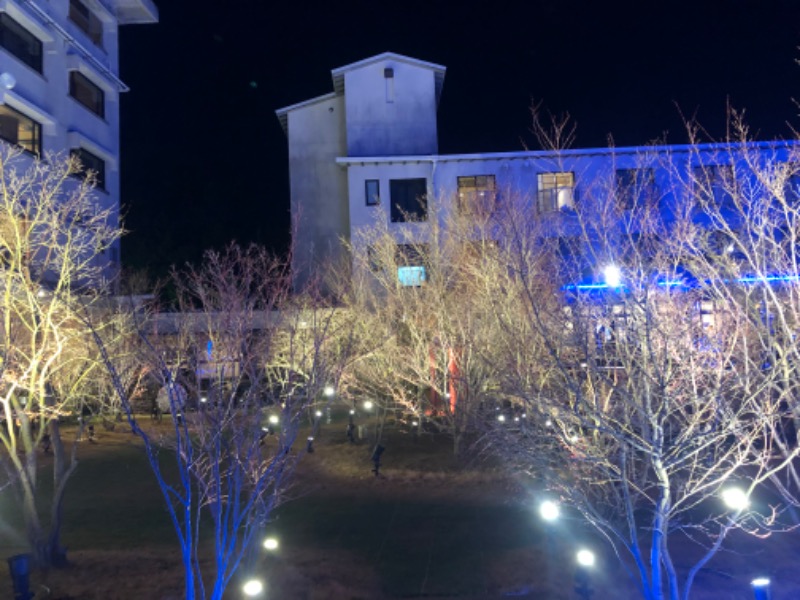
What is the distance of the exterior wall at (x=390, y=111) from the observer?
27.8 meters

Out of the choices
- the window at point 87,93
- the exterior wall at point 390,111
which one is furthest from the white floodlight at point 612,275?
the window at point 87,93

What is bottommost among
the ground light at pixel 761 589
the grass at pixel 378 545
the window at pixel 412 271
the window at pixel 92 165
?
the grass at pixel 378 545

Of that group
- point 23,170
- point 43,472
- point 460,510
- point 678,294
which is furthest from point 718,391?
point 23,170

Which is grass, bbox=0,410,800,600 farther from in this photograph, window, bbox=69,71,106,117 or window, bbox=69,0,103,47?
window, bbox=69,0,103,47

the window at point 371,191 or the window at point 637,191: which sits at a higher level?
the window at point 371,191

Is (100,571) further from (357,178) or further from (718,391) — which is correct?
(357,178)

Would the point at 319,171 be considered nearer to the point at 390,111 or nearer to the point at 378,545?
the point at 390,111

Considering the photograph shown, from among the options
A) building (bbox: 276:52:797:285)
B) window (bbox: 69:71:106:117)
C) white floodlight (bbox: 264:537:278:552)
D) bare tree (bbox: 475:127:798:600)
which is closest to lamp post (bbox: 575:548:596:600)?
bare tree (bbox: 475:127:798:600)

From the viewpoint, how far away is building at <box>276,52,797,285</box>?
2409cm

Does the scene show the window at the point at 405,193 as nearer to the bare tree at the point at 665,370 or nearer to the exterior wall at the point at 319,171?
the exterior wall at the point at 319,171

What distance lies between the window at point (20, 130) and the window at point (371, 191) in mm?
11867

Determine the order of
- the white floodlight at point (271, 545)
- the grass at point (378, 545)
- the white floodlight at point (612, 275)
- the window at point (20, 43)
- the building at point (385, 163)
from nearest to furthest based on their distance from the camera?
the white floodlight at point (612, 275) < the grass at point (378, 545) < the white floodlight at point (271, 545) < the window at point (20, 43) < the building at point (385, 163)

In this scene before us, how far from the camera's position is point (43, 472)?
48.3ft

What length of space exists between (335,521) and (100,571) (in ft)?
12.5
